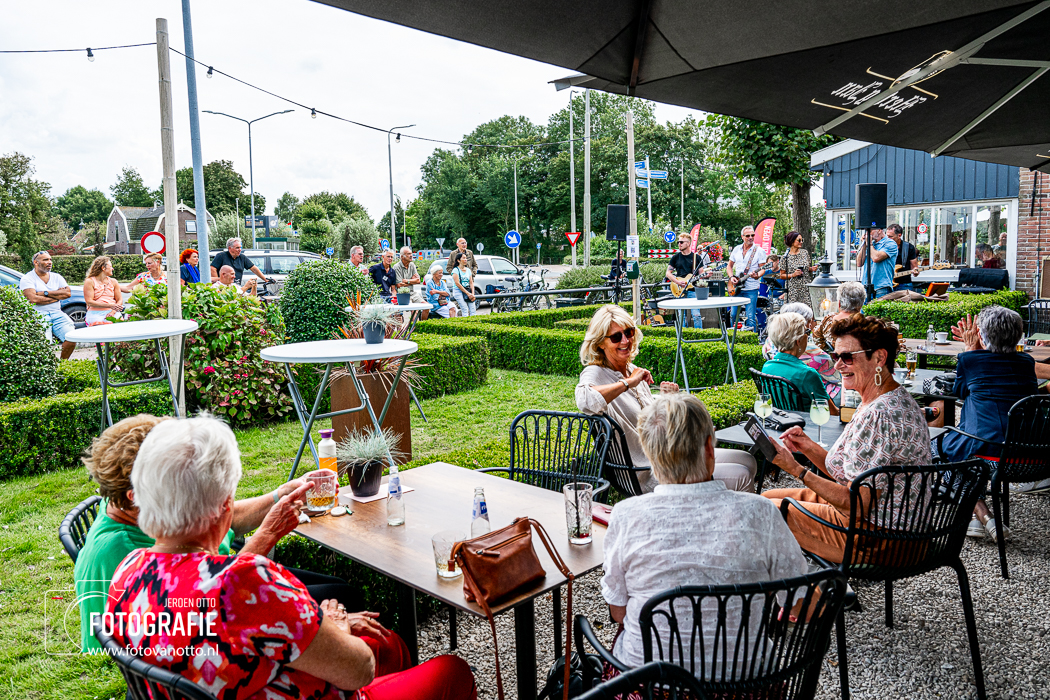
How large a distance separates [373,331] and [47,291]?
709 cm

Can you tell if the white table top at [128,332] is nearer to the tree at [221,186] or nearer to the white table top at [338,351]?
the white table top at [338,351]

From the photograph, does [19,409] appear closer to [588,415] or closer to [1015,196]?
[588,415]

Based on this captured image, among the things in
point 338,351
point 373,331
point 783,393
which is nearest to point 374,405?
point 373,331

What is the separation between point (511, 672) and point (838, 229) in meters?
17.8

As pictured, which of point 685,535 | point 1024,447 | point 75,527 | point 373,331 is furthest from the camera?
point 373,331

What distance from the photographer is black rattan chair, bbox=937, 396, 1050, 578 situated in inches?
138

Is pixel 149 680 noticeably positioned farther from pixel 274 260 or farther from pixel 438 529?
pixel 274 260

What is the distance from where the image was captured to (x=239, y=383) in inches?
257

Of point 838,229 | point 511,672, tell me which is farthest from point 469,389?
point 838,229

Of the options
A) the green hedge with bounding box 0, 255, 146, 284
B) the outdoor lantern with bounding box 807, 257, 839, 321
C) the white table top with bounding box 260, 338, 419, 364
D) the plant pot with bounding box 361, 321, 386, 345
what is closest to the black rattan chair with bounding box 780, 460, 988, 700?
the white table top with bounding box 260, 338, 419, 364

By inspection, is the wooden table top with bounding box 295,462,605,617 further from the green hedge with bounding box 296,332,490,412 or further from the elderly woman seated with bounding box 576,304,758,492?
the green hedge with bounding box 296,332,490,412

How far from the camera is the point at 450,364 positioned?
8.18 metres

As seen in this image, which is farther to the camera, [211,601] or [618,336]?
[618,336]

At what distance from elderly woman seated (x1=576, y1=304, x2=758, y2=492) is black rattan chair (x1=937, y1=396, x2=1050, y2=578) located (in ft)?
3.54
